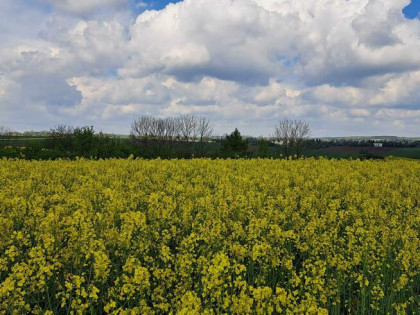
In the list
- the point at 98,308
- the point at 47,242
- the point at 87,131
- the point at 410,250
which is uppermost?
the point at 87,131

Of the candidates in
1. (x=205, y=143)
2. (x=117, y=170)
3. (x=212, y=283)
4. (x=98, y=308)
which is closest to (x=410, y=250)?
(x=212, y=283)

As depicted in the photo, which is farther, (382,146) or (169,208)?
(382,146)

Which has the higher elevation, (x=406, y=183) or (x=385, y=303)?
(x=406, y=183)

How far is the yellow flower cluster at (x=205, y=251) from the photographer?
4.60 m

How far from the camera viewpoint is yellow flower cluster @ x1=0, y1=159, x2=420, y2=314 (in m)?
4.60

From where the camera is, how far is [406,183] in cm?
1364

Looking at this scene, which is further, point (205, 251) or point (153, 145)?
point (153, 145)

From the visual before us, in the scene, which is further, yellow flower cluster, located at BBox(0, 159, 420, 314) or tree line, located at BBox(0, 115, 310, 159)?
tree line, located at BBox(0, 115, 310, 159)

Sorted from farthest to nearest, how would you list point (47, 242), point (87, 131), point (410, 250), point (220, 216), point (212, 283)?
point (87, 131) → point (220, 216) → point (410, 250) → point (47, 242) → point (212, 283)

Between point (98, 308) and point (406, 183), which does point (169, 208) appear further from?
point (406, 183)

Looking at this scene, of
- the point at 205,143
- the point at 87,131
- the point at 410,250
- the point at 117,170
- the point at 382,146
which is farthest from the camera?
the point at 205,143

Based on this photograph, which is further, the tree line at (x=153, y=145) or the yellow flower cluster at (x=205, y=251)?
the tree line at (x=153, y=145)

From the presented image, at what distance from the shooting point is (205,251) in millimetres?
6062

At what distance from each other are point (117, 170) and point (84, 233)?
1020 centimetres
